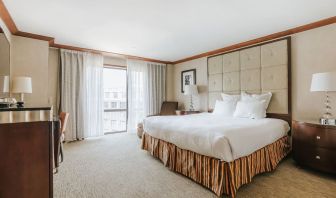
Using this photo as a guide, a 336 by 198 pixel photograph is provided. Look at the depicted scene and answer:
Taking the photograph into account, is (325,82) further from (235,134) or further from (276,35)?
(235,134)

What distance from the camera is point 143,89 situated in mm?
5484

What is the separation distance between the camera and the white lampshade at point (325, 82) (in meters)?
2.37

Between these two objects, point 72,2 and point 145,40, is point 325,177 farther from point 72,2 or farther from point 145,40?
point 72,2

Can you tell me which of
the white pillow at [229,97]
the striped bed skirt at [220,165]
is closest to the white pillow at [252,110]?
the white pillow at [229,97]

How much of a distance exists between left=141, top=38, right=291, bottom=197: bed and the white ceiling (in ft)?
1.89

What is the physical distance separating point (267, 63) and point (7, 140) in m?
4.05

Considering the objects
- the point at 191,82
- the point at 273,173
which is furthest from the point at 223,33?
the point at 273,173

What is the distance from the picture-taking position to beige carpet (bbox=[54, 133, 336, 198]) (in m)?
2.00

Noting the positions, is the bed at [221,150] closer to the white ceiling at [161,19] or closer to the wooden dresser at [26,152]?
the wooden dresser at [26,152]

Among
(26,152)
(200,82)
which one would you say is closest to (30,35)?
(26,152)

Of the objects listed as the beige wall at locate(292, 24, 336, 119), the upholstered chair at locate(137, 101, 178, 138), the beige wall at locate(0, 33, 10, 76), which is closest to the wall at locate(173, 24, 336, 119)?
the beige wall at locate(292, 24, 336, 119)

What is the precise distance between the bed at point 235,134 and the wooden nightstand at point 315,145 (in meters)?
0.24

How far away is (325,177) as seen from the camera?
94.0 inches

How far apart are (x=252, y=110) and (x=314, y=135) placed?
0.97 m
